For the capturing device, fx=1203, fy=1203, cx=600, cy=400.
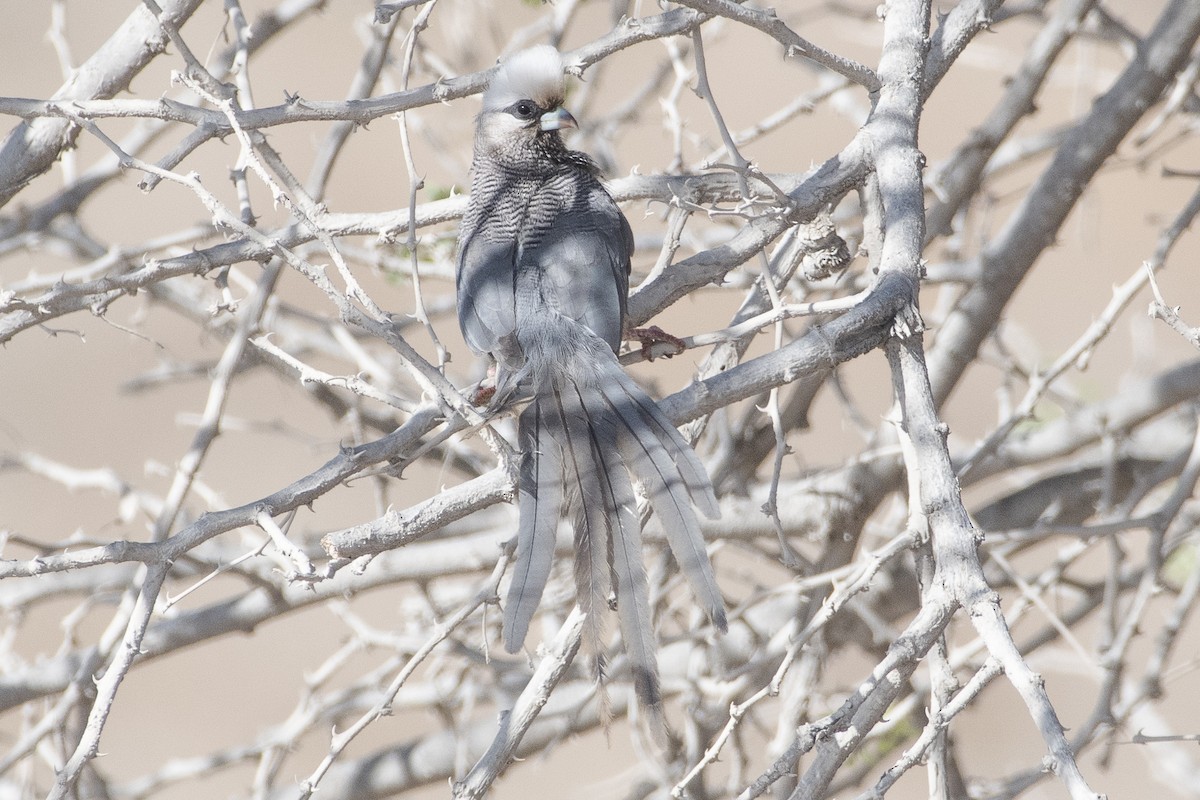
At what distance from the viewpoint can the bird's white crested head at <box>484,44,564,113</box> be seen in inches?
147

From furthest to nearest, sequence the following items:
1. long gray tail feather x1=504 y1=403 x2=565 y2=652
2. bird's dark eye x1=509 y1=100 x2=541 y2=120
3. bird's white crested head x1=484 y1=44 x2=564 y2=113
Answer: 1. bird's dark eye x1=509 y1=100 x2=541 y2=120
2. bird's white crested head x1=484 y1=44 x2=564 y2=113
3. long gray tail feather x1=504 y1=403 x2=565 y2=652

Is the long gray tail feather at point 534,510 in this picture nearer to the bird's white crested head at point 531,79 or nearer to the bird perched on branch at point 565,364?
the bird perched on branch at point 565,364

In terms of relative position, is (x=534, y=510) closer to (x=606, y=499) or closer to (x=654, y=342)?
(x=606, y=499)

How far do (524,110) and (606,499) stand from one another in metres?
1.86

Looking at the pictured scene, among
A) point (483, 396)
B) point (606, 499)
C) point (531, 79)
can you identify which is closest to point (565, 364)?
point (483, 396)

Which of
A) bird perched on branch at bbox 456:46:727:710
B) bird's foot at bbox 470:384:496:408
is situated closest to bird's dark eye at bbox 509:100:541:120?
bird perched on branch at bbox 456:46:727:710

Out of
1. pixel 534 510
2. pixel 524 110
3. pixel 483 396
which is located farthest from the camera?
pixel 524 110

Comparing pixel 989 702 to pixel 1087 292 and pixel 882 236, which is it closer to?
pixel 1087 292

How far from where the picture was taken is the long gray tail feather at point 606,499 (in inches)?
87.1

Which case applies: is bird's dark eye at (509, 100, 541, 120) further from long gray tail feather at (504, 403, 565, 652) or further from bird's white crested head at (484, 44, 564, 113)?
long gray tail feather at (504, 403, 565, 652)

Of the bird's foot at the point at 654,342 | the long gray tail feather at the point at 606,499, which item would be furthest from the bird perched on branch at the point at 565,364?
the bird's foot at the point at 654,342

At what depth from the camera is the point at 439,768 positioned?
434 centimetres

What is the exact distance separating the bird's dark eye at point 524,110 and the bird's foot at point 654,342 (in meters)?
0.98

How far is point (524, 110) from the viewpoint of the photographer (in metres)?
3.95
